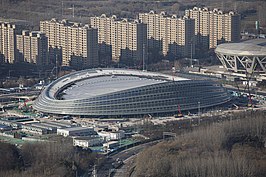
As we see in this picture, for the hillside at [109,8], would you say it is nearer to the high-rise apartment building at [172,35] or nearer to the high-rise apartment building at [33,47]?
the high-rise apartment building at [172,35]

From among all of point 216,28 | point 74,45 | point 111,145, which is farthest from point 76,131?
point 216,28

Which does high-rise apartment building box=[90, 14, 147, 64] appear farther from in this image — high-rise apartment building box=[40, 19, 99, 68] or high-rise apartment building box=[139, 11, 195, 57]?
high-rise apartment building box=[40, 19, 99, 68]

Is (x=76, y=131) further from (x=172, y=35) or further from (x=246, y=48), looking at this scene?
(x=172, y=35)

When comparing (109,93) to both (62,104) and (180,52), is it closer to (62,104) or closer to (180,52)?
(62,104)

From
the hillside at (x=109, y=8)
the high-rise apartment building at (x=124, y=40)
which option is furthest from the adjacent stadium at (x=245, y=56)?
the hillside at (x=109, y=8)

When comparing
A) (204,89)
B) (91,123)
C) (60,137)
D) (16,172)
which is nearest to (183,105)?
(204,89)
